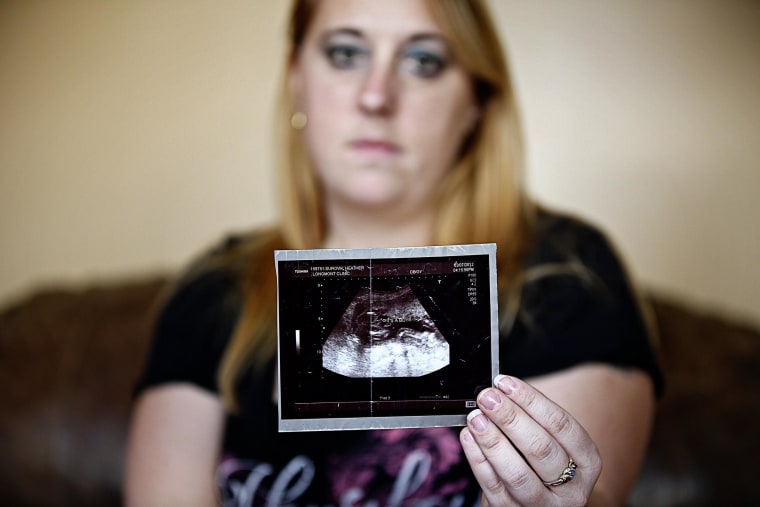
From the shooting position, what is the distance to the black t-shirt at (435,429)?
1.08 meters

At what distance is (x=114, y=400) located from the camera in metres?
1.66

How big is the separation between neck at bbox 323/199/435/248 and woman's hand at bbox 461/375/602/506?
451 millimetres

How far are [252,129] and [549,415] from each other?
4.51 ft

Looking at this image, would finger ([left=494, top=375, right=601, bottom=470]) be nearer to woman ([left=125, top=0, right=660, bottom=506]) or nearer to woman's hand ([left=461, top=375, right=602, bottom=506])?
woman's hand ([left=461, top=375, right=602, bottom=506])

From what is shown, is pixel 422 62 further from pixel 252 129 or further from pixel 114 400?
pixel 114 400

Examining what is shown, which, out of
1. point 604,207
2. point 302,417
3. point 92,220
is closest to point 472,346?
point 302,417

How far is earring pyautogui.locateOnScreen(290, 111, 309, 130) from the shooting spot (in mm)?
1268

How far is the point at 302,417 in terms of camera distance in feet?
2.65

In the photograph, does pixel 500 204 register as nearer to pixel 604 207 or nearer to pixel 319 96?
pixel 319 96

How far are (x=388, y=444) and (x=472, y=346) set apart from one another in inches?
14.1

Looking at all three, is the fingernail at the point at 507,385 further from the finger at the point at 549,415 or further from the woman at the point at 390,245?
the woman at the point at 390,245

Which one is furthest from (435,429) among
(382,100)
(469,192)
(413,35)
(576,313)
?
(413,35)

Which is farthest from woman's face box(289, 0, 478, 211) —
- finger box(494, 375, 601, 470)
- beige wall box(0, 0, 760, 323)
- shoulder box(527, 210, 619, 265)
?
beige wall box(0, 0, 760, 323)

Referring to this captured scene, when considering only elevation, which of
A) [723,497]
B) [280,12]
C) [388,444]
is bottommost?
[723,497]
